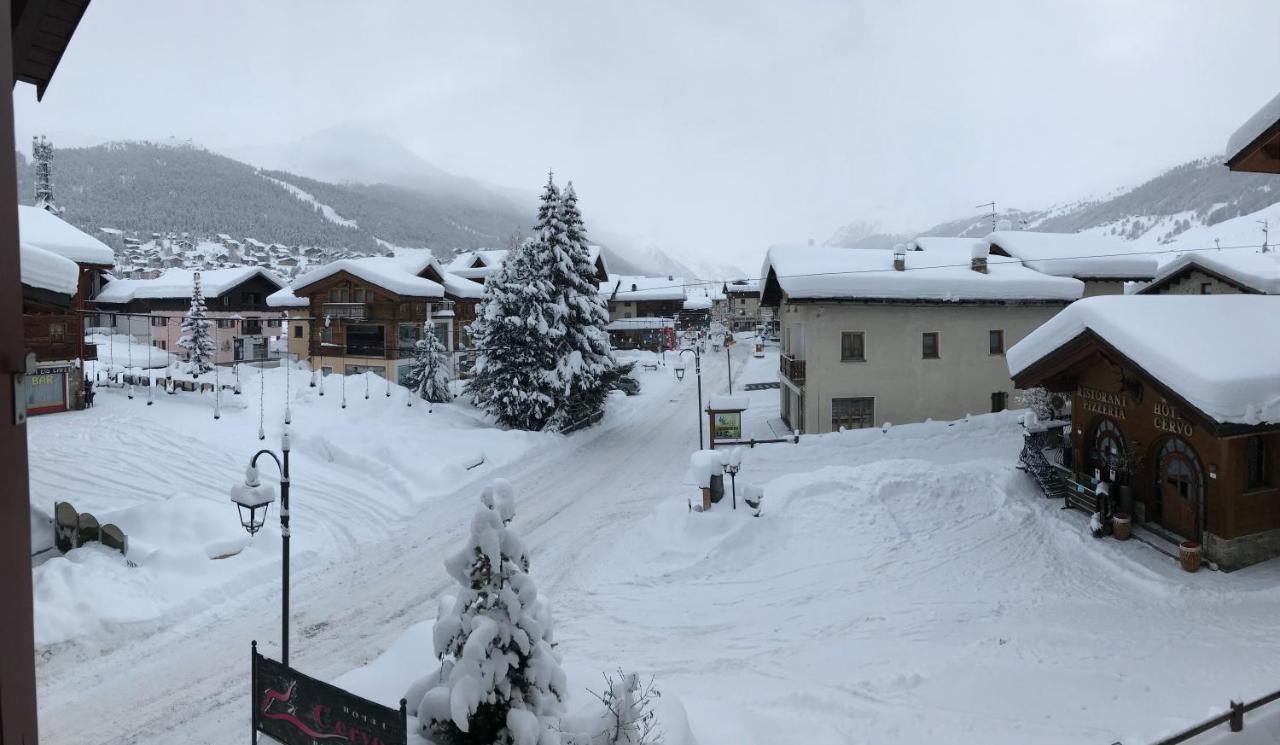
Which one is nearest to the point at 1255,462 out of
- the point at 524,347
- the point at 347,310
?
the point at 524,347

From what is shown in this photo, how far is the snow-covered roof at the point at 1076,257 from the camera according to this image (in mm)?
33219

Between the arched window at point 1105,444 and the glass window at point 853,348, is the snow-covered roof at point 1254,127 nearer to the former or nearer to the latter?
the arched window at point 1105,444

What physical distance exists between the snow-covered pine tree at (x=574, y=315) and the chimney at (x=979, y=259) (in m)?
16.1

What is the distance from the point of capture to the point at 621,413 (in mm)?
37906

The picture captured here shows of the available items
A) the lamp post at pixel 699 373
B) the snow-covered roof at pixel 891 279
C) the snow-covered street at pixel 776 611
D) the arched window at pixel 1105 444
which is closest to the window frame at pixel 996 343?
the snow-covered roof at pixel 891 279

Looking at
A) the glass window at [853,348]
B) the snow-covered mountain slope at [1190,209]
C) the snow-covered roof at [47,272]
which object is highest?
the snow-covered mountain slope at [1190,209]

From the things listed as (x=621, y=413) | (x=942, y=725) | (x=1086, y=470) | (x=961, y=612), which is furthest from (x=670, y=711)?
(x=621, y=413)

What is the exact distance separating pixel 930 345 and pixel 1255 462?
14997 mm

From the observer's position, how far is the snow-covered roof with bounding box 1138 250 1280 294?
23.4 m

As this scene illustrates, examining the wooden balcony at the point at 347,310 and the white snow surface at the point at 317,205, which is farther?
the white snow surface at the point at 317,205

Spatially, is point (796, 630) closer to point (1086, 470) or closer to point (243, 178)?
point (1086, 470)

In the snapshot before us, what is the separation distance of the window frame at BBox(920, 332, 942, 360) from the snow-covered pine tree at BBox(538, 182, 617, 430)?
13.2 metres

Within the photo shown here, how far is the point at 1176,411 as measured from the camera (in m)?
15.2

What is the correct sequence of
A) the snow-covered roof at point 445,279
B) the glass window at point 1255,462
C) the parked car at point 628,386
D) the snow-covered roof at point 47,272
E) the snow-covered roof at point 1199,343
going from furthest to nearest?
1. the snow-covered roof at point 445,279
2. the parked car at point 628,386
3. the glass window at point 1255,462
4. the snow-covered roof at point 1199,343
5. the snow-covered roof at point 47,272
